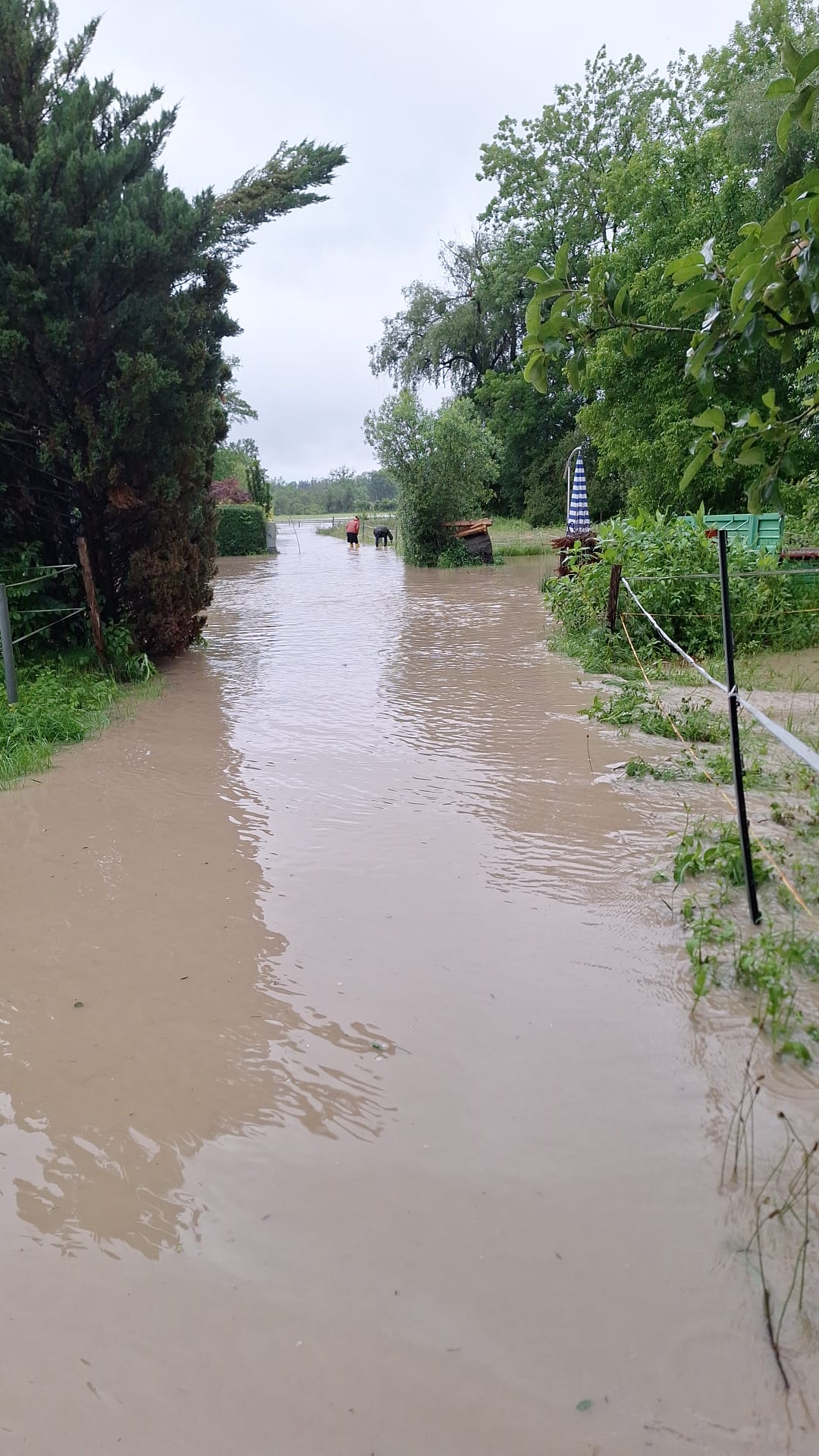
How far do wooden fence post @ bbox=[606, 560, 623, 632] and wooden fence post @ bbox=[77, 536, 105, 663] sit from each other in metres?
5.88

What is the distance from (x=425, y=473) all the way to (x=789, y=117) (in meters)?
24.8

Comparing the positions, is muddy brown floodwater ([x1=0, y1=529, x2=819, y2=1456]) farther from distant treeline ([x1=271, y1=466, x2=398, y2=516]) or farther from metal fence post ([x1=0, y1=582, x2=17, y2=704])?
distant treeline ([x1=271, y1=466, x2=398, y2=516])

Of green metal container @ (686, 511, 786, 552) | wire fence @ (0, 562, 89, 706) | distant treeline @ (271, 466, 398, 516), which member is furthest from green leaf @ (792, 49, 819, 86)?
distant treeline @ (271, 466, 398, 516)

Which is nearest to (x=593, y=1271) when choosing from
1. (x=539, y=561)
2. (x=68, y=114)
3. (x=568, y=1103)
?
(x=568, y=1103)

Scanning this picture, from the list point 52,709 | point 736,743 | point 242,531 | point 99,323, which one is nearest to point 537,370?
point 736,743

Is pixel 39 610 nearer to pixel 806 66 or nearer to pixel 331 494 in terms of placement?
pixel 806 66

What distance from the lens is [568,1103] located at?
3.17 metres

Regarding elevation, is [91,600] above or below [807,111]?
below

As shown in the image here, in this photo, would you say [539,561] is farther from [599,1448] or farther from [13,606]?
[599,1448]

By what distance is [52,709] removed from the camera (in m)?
8.16

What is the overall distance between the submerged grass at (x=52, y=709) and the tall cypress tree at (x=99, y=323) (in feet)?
3.92

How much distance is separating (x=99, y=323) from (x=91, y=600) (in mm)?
2830

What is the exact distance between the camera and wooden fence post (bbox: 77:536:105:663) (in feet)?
31.4

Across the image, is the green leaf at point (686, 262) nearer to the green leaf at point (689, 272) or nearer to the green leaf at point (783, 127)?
the green leaf at point (689, 272)
